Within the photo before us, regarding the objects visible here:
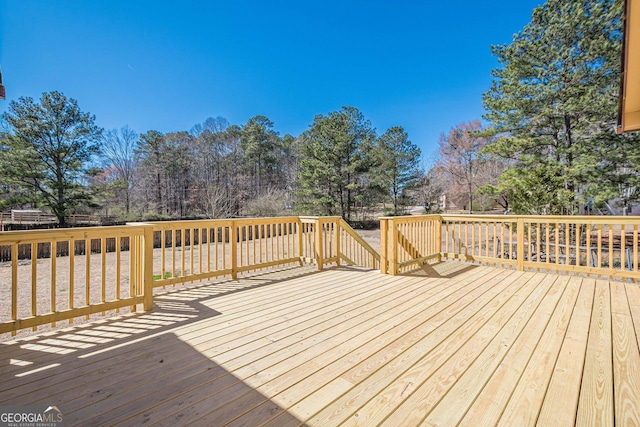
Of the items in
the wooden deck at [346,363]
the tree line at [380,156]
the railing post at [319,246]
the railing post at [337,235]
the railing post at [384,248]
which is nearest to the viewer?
the wooden deck at [346,363]

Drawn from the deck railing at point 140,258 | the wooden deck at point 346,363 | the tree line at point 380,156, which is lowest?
the wooden deck at point 346,363

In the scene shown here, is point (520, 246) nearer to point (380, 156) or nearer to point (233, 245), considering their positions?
point (233, 245)

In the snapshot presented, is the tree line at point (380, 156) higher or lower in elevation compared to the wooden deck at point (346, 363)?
higher

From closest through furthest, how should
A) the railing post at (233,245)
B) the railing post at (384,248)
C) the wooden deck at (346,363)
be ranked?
the wooden deck at (346,363) → the railing post at (233,245) → the railing post at (384,248)

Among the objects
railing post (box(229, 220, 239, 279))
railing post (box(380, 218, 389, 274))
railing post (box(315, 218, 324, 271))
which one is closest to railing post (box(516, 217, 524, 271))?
railing post (box(380, 218, 389, 274))

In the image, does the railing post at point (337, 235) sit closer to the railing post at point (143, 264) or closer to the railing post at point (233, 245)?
the railing post at point (233, 245)

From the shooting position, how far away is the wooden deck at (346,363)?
1.40 metres

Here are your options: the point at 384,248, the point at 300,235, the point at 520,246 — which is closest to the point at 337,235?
the point at 300,235

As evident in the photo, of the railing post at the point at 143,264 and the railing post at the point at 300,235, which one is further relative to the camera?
the railing post at the point at 300,235

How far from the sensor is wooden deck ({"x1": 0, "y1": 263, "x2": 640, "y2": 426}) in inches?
55.1

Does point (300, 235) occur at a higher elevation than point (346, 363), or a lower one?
higher

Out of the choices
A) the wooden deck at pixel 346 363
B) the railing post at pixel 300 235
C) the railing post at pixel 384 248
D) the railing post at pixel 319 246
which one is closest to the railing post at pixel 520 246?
the wooden deck at pixel 346 363

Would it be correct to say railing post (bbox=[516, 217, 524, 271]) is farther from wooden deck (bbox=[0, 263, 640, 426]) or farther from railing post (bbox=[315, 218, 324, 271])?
railing post (bbox=[315, 218, 324, 271])

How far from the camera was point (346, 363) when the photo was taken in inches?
72.9
